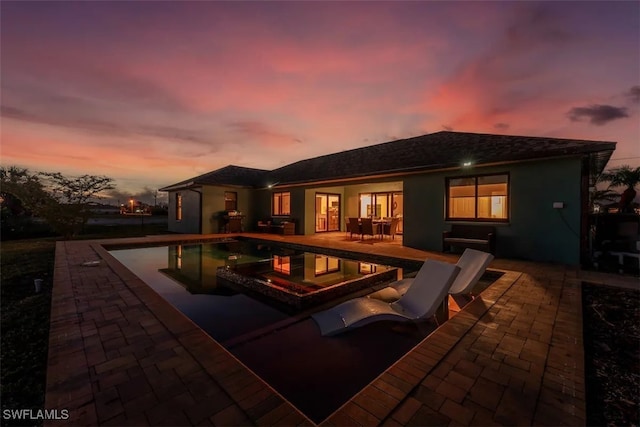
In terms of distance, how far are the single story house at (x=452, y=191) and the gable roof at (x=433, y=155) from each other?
31mm

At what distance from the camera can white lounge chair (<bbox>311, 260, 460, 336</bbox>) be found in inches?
139

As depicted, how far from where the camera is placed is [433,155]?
9.77 meters

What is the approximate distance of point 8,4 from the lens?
5.48 m

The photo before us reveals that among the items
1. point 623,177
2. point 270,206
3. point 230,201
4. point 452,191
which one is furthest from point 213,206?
point 623,177

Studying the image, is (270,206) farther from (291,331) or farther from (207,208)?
(291,331)

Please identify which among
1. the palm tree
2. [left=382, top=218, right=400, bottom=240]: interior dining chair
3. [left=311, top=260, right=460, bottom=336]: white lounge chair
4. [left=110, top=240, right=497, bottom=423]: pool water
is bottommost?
[left=110, top=240, right=497, bottom=423]: pool water

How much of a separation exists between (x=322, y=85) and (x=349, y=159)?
4.84m

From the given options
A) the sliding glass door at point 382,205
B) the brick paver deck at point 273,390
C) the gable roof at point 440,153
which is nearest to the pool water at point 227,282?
the brick paver deck at point 273,390

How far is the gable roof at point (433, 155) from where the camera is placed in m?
7.04

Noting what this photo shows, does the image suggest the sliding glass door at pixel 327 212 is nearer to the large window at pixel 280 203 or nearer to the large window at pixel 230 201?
the large window at pixel 280 203

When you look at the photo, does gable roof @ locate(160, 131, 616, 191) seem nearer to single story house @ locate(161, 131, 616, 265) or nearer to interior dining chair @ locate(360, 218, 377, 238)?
single story house @ locate(161, 131, 616, 265)

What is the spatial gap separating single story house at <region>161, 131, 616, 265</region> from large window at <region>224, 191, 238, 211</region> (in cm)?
6

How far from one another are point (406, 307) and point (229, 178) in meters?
14.7

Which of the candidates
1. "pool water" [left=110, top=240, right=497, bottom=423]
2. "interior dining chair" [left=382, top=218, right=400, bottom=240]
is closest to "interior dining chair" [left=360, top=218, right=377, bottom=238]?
"interior dining chair" [left=382, top=218, right=400, bottom=240]
